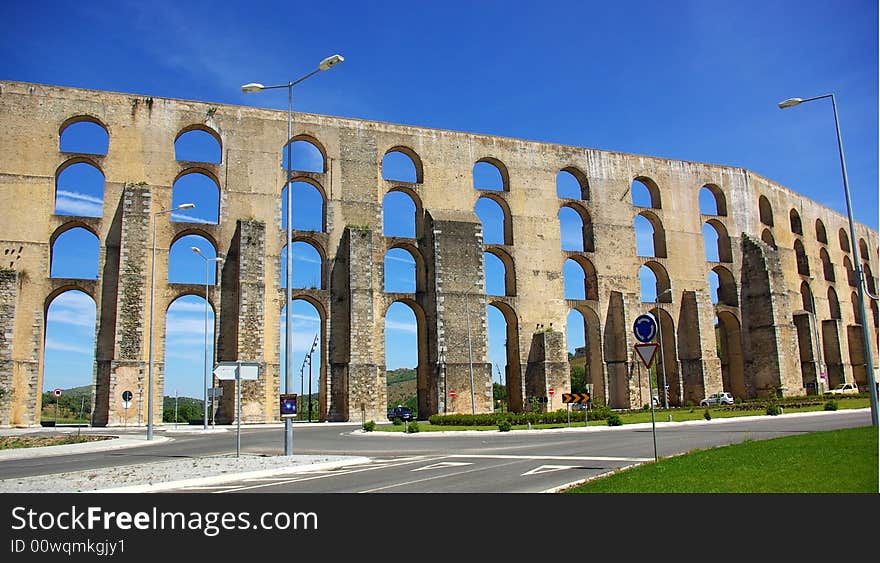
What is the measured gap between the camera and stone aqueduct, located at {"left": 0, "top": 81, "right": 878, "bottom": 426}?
38969 millimetres

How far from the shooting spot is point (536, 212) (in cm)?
4997

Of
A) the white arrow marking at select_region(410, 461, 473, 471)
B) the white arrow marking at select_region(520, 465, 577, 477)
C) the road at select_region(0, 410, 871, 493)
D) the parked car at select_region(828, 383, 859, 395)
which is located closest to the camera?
the road at select_region(0, 410, 871, 493)

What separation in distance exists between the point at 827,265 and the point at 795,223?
6.81 metres

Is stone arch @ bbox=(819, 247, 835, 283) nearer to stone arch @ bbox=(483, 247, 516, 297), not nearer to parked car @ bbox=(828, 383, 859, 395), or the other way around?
parked car @ bbox=(828, 383, 859, 395)

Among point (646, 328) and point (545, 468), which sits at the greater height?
point (646, 328)

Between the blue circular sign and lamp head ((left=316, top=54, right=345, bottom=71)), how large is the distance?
996cm

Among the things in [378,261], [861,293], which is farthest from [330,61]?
[378,261]

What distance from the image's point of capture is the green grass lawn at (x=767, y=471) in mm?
8609

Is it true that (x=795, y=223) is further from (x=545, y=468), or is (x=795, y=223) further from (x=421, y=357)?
(x=545, y=468)

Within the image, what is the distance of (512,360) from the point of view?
48594 mm

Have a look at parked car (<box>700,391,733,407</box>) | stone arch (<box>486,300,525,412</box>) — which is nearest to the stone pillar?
parked car (<box>700,391,733,407</box>)

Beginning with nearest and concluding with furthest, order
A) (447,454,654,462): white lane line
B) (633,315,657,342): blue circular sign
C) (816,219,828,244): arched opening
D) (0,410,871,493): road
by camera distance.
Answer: (0,410,871,493): road < (633,315,657,342): blue circular sign < (447,454,654,462): white lane line < (816,219,828,244): arched opening

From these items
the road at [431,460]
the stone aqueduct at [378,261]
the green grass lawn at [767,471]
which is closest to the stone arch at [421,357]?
the stone aqueduct at [378,261]

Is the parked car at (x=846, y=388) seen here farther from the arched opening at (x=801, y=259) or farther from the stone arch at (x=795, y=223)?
the stone arch at (x=795, y=223)
